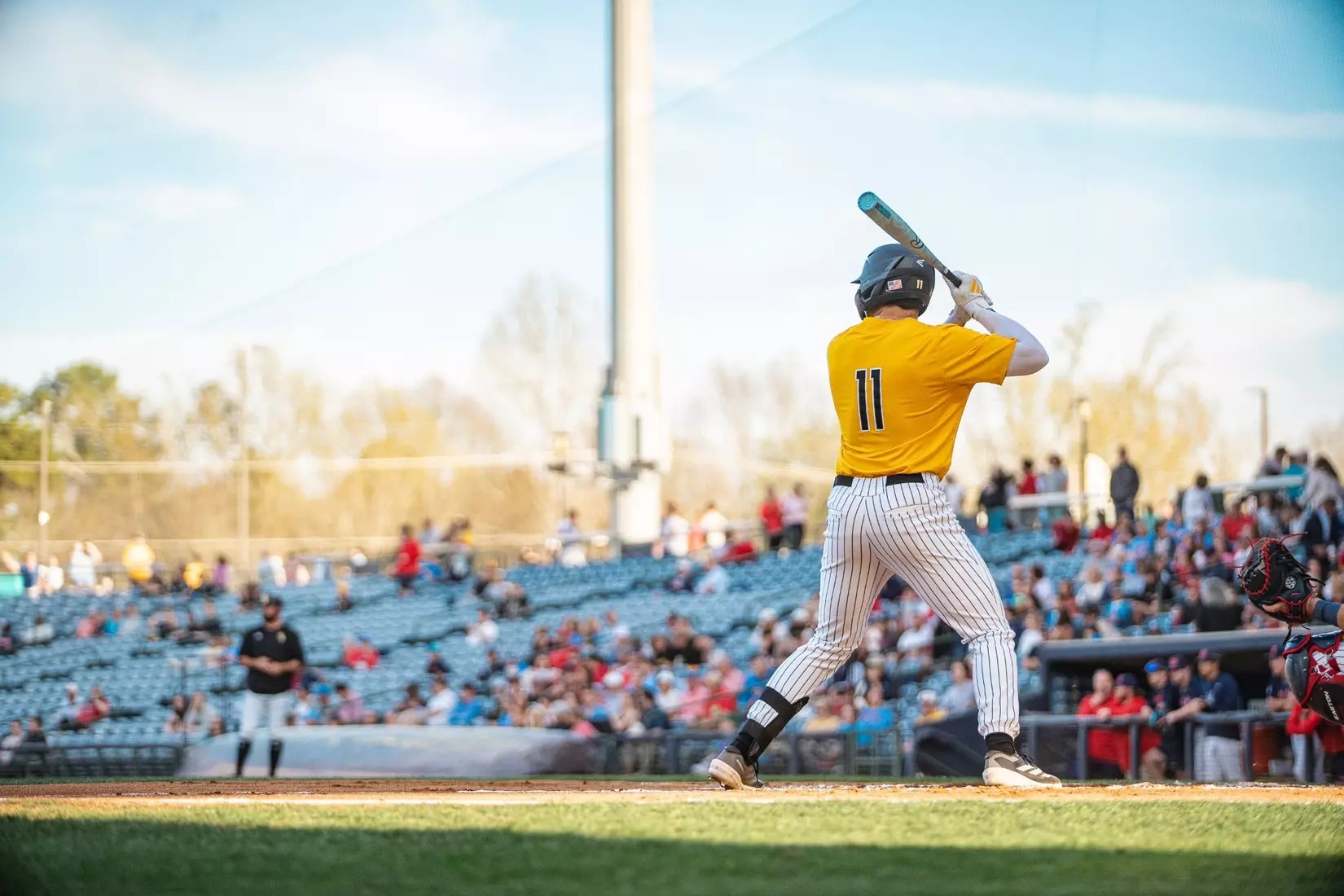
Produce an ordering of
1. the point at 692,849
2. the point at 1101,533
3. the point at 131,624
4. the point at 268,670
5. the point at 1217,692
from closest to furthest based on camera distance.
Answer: the point at 692,849 → the point at 1217,692 → the point at 268,670 → the point at 1101,533 → the point at 131,624

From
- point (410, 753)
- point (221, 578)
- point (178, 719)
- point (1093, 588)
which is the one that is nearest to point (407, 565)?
point (221, 578)

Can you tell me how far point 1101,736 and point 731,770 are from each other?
5.46 m

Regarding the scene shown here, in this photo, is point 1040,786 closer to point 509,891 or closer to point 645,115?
point 509,891

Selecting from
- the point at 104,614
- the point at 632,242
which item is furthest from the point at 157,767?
the point at 632,242

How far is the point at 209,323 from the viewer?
64.2 ft

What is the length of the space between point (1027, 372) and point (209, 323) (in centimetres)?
1549

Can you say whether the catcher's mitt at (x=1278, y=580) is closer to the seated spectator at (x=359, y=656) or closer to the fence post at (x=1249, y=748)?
the fence post at (x=1249, y=748)

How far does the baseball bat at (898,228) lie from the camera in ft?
19.5

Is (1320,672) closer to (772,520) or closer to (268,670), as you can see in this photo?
(268,670)

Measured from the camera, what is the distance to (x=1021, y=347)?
561cm

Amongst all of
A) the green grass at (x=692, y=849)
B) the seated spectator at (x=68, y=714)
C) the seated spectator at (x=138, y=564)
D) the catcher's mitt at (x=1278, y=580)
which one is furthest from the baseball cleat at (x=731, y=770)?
the seated spectator at (x=138, y=564)

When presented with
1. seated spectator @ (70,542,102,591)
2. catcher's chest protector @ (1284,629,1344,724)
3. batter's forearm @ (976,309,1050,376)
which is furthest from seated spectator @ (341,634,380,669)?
batter's forearm @ (976,309,1050,376)

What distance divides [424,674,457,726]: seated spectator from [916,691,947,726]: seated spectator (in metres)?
5.71

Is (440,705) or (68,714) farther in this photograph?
(68,714)
